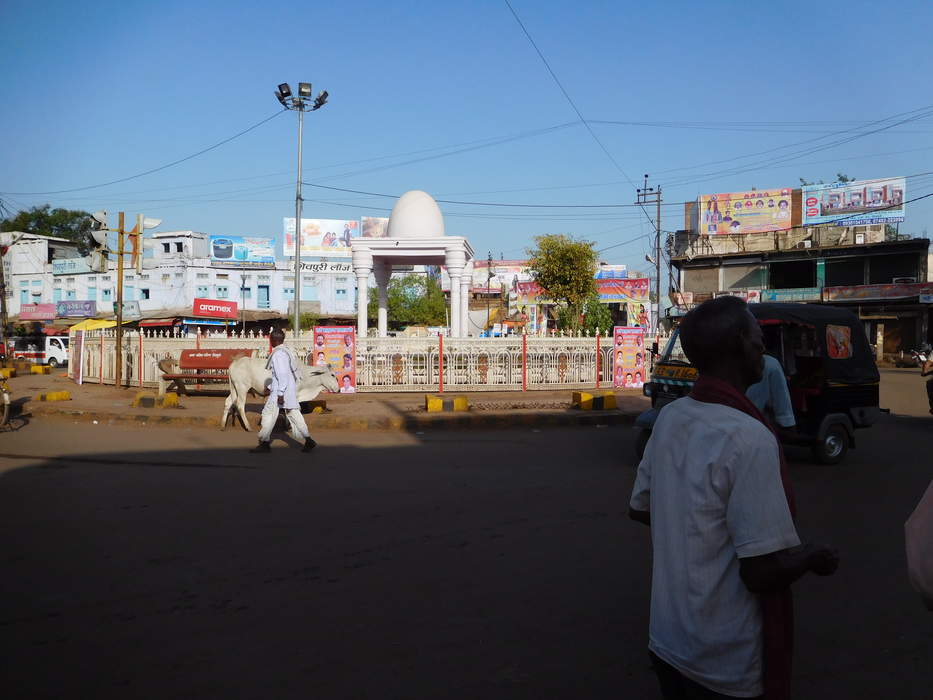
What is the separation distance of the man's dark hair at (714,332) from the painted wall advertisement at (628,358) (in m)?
17.5

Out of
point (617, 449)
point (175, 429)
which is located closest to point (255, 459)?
point (175, 429)

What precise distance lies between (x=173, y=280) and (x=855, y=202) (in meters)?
43.7

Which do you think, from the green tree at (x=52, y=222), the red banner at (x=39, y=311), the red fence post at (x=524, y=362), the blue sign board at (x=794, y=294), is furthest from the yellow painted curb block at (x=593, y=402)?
the green tree at (x=52, y=222)

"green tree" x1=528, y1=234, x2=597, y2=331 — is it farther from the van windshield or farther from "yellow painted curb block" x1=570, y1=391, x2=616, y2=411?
the van windshield

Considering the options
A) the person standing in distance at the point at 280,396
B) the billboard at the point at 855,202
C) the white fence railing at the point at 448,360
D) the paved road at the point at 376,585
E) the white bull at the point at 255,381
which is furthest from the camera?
the billboard at the point at 855,202

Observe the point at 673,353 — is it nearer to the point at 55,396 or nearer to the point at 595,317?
the point at 55,396

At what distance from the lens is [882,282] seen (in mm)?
41719

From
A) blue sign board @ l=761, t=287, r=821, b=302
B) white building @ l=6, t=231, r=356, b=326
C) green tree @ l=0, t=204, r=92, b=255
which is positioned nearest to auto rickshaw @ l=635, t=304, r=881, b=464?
blue sign board @ l=761, t=287, r=821, b=302

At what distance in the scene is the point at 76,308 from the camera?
52312 millimetres

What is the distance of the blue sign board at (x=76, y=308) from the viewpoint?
51.9m

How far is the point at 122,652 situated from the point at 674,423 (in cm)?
310

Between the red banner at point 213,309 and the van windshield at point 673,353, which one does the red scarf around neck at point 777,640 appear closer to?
the van windshield at point 673,353

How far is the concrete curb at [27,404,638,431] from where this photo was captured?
13.1 m

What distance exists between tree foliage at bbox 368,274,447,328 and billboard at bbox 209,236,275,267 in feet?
30.0
